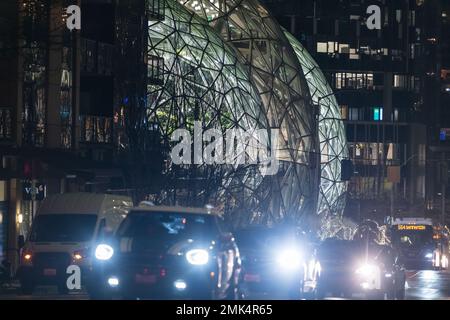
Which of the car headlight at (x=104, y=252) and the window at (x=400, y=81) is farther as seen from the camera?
the window at (x=400, y=81)

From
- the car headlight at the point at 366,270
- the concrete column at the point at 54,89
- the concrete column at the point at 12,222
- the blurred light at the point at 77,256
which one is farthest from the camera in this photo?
the concrete column at the point at 54,89

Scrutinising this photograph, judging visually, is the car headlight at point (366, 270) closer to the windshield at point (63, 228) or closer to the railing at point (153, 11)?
the windshield at point (63, 228)

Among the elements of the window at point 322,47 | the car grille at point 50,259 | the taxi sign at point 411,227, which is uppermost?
the window at point 322,47

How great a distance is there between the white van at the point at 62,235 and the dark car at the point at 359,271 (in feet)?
20.5

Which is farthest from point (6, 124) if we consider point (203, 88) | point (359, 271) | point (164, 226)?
point (203, 88)

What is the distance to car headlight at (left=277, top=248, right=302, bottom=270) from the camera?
3762cm

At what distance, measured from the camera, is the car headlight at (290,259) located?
3762 centimetres

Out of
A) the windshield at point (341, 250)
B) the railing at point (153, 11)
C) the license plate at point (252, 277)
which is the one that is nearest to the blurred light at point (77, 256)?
the license plate at point (252, 277)

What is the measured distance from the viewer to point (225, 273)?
30.1 m

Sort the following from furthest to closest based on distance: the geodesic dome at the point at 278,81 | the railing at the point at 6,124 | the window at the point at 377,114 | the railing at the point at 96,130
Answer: the window at the point at 377,114, the geodesic dome at the point at 278,81, the railing at the point at 96,130, the railing at the point at 6,124

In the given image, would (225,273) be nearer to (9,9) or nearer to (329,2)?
(9,9)

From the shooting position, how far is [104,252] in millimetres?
28766

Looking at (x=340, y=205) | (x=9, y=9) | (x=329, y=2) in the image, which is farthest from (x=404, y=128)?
(x=9, y=9)
